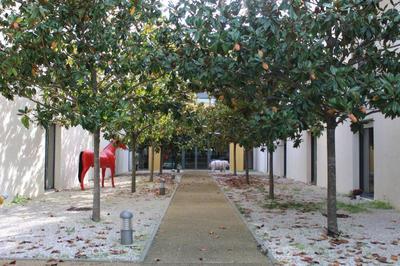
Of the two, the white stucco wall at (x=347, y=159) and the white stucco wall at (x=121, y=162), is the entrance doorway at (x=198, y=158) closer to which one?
the white stucco wall at (x=121, y=162)

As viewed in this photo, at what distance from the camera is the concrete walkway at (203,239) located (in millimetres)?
7195

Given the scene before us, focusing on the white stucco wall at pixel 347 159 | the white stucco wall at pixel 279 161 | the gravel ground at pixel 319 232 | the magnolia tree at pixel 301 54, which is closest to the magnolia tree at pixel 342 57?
the magnolia tree at pixel 301 54

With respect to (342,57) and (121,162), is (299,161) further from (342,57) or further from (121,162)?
(342,57)

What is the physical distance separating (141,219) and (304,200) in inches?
240

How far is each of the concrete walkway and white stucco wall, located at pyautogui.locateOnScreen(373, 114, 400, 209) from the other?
429cm

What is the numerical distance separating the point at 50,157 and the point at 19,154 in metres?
3.73

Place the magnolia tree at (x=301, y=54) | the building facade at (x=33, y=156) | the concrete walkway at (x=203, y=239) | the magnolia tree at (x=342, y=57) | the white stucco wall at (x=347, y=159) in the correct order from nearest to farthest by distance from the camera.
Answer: the magnolia tree at (x=342, y=57)
the magnolia tree at (x=301, y=54)
the concrete walkway at (x=203, y=239)
the building facade at (x=33, y=156)
the white stucco wall at (x=347, y=159)

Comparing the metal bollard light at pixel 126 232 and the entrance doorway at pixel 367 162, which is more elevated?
the entrance doorway at pixel 367 162

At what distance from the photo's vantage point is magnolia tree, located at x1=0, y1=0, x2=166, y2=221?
8.05m

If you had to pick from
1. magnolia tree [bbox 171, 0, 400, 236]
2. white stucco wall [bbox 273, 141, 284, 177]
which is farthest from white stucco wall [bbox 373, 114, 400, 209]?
white stucco wall [bbox 273, 141, 284, 177]

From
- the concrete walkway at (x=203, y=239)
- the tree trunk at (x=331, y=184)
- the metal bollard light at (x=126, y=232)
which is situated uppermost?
the tree trunk at (x=331, y=184)

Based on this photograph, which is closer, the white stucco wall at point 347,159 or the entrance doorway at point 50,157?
the white stucco wall at point 347,159

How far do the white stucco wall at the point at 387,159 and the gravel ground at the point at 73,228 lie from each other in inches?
237

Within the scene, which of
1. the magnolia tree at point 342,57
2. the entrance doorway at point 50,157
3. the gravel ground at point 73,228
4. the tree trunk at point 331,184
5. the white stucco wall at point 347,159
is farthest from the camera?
the entrance doorway at point 50,157
